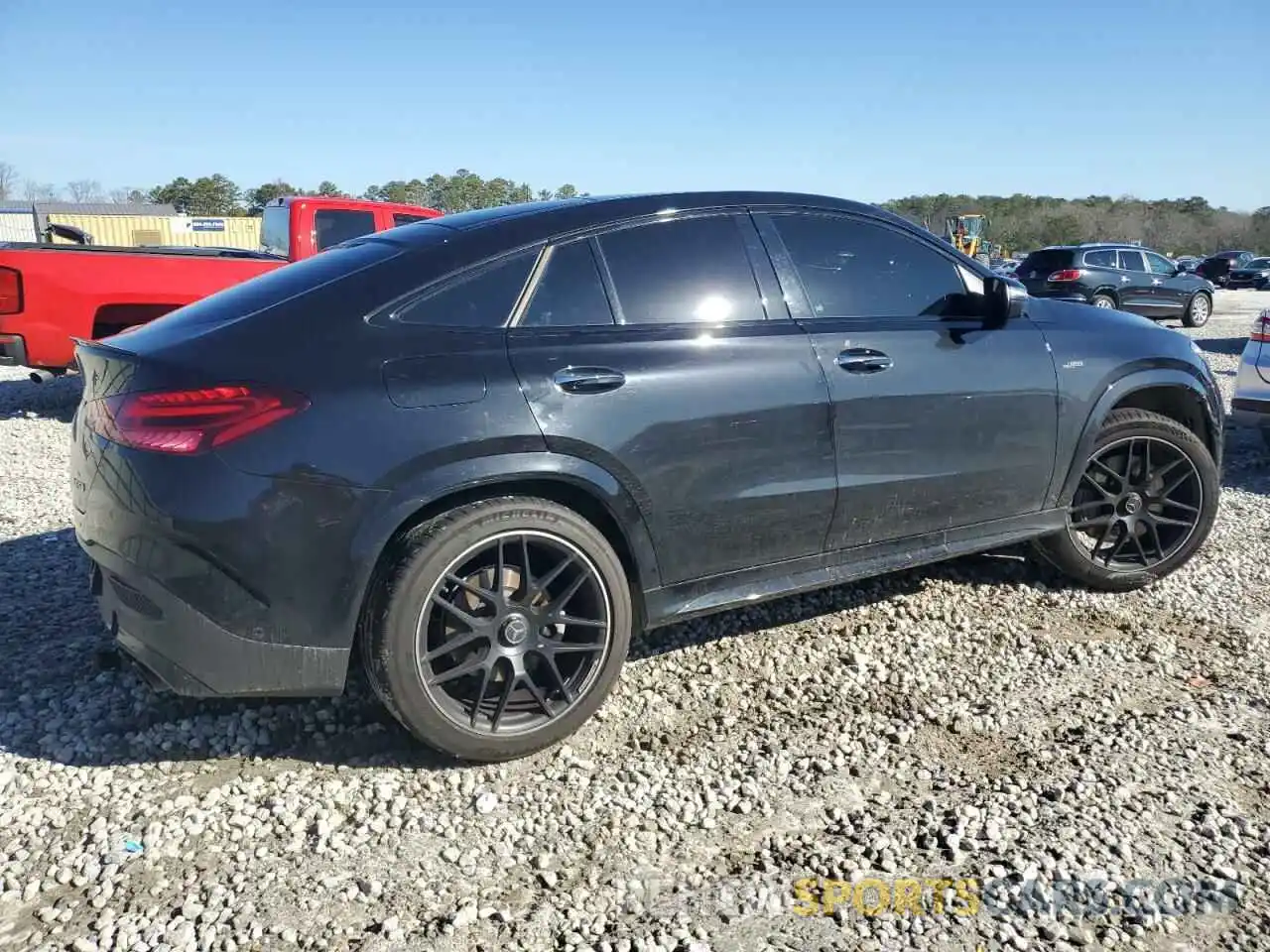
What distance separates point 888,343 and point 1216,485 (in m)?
2.04

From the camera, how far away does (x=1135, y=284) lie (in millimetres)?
20484

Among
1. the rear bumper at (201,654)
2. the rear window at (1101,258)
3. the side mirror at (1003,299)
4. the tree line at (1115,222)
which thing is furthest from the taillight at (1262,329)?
the tree line at (1115,222)

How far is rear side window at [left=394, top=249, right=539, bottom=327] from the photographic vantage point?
292cm

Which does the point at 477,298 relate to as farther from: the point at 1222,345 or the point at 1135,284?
the point at 1135,284

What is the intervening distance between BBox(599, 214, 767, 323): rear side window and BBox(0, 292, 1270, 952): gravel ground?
133 centimetres

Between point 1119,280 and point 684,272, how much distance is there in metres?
19.8

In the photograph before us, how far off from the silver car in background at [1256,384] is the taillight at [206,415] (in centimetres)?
656

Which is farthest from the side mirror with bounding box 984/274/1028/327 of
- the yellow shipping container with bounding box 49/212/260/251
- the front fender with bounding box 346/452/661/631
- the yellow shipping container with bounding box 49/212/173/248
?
the yellow shipping container with bounding box 49/212/173/248

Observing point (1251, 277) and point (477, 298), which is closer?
point (477, 298)

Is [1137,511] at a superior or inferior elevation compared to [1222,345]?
inferior

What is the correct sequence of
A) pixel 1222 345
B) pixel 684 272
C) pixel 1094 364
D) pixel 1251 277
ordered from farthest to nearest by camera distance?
1. pixel 1251 277
2. pixel 1222 345
3. pixel 1094 364
4. pixel 684 272

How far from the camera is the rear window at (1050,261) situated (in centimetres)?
1967

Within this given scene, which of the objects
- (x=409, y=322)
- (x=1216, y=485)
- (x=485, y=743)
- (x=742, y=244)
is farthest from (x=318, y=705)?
(x=1216, y=485)

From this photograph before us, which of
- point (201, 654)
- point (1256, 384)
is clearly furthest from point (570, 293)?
point (1256, 384)
